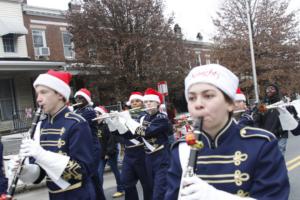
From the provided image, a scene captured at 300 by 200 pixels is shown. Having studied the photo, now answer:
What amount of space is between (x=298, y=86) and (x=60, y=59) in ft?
49.7

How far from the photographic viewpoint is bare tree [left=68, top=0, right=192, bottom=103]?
18516 mm

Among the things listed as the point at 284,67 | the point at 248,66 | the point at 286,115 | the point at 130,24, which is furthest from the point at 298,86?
the point at 286,115

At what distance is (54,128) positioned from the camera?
3.82m

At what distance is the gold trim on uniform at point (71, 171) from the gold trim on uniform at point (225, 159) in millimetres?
1420

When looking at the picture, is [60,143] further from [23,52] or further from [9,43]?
[23,52]

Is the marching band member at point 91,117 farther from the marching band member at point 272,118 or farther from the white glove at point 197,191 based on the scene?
the white glove at point 197,191

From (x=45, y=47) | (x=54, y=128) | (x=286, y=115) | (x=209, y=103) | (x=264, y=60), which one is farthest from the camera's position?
(x=264, y=60)

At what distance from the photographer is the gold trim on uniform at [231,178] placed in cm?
235

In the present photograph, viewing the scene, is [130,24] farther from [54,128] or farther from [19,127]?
[54,128]

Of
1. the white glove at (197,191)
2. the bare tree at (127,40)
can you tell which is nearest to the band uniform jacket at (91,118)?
the white glove at (197,191)

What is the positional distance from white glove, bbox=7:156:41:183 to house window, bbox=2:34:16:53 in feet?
60.7

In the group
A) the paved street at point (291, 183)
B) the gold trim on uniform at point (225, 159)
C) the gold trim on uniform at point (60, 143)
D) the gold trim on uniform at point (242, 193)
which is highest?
the gold trim on uniform at point (225, 159)

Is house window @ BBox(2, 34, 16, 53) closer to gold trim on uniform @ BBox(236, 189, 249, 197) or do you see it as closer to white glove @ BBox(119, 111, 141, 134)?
white glove @ BBox(119, 111, 141, 134)

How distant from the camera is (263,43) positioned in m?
26.0
